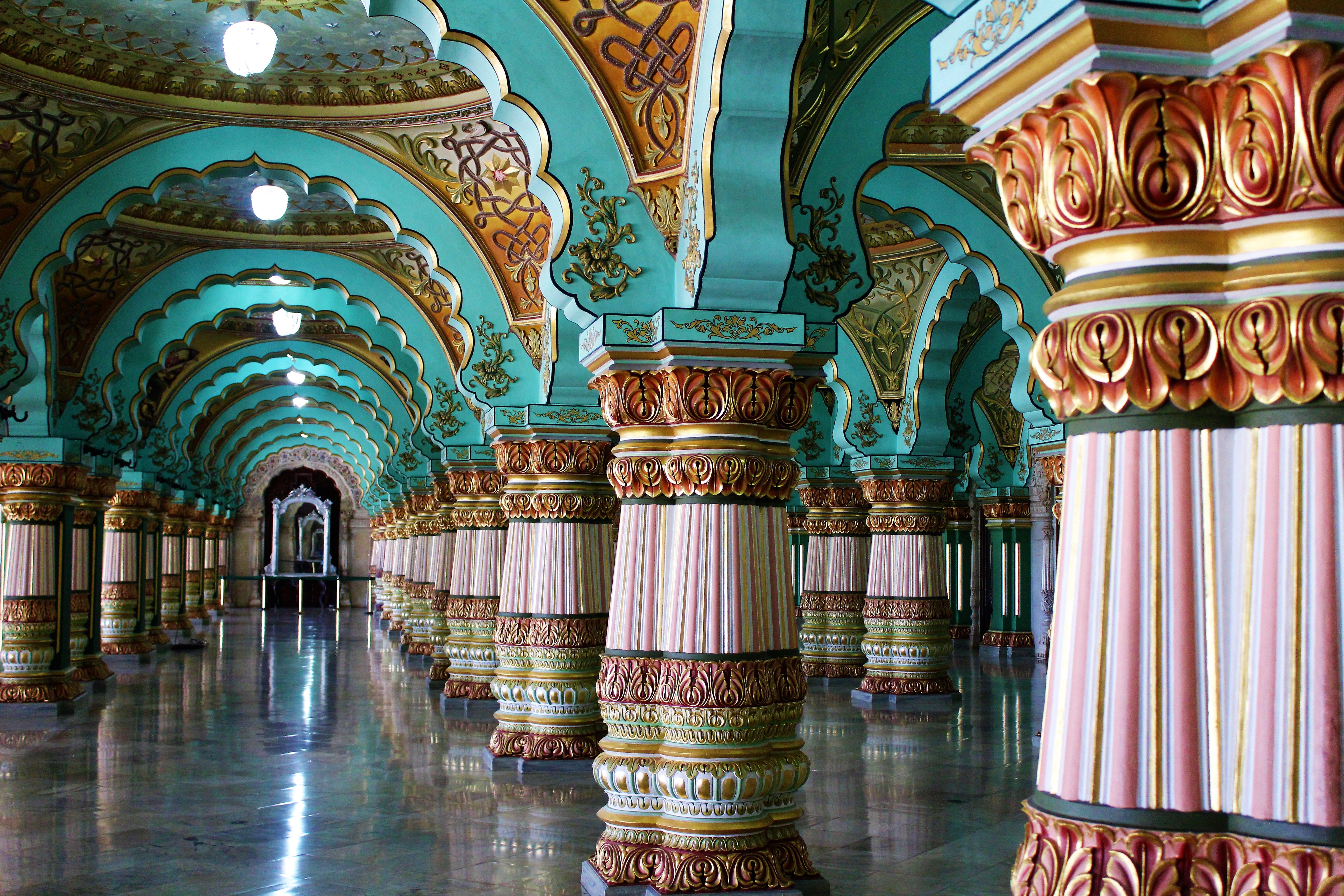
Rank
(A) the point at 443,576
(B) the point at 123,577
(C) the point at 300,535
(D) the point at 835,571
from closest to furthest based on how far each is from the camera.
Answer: (D) the point at 835,571 < (A) the point at 443,576 < (B) the point at 123,577 < (C) the point at 300,535

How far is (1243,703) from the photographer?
235cm

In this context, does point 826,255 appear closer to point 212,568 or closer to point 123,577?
point 123,577

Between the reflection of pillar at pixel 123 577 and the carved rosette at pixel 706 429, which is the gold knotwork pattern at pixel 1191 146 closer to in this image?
the carved rosette at pixel 706 429

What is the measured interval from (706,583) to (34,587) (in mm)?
11146

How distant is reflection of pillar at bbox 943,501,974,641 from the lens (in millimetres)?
24047

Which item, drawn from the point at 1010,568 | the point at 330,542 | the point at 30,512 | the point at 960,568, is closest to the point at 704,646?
the point at 30,512

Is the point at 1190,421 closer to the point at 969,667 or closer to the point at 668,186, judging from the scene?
the point at 668,186

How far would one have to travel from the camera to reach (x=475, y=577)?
1364cm

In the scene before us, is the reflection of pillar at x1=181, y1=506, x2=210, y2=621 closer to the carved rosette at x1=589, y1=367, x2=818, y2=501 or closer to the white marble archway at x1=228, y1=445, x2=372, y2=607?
the white marble archway at x1=228, y1=445, x2=372, y2=607

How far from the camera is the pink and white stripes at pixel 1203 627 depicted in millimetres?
2258

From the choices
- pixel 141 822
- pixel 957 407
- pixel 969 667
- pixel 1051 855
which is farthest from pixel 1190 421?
pixel 969 667

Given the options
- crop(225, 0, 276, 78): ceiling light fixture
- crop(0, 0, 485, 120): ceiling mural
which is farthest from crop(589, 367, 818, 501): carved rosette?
crop(0, 0, 485, 120): ceiling mural

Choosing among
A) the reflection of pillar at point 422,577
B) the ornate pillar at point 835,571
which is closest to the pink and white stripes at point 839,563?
the ornate pillar at point 835,571

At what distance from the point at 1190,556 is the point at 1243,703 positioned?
30 cm
